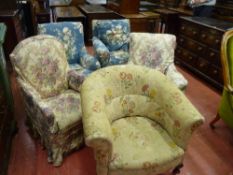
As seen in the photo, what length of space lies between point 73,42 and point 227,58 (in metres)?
1.60

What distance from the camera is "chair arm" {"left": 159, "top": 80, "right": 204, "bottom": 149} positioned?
134cm

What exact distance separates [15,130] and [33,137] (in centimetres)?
19

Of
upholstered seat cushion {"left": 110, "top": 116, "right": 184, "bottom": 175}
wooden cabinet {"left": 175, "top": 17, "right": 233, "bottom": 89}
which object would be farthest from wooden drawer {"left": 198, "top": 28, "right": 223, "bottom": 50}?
upholstered seat cushion {"left": 110, "top": 116, "right": 184, "bottom": 175}

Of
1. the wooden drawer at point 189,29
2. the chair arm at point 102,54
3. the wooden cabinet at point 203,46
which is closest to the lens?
the chair arm at point 102,54

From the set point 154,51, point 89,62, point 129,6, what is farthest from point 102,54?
point 129,6

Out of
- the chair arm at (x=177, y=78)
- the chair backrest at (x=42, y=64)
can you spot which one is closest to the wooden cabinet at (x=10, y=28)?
the chair backrest at (x=42, y=64)

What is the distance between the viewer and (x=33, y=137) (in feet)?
6.60

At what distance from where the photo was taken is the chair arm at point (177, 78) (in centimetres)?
199

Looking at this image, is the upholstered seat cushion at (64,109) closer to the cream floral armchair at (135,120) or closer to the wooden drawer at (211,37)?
the cream floral armchair at (135,120)

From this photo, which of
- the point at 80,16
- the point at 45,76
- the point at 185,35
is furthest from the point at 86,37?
the point at 45,76

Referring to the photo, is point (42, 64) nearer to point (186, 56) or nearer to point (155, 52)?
point (155, 52)

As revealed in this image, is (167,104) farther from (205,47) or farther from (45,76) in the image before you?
(205,47)

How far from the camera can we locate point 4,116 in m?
1.71

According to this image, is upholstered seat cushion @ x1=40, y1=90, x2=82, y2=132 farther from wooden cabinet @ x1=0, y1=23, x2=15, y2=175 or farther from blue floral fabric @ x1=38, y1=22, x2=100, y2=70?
blue floral fabric @ x1=38, y1=22, x2=100, y2=70
